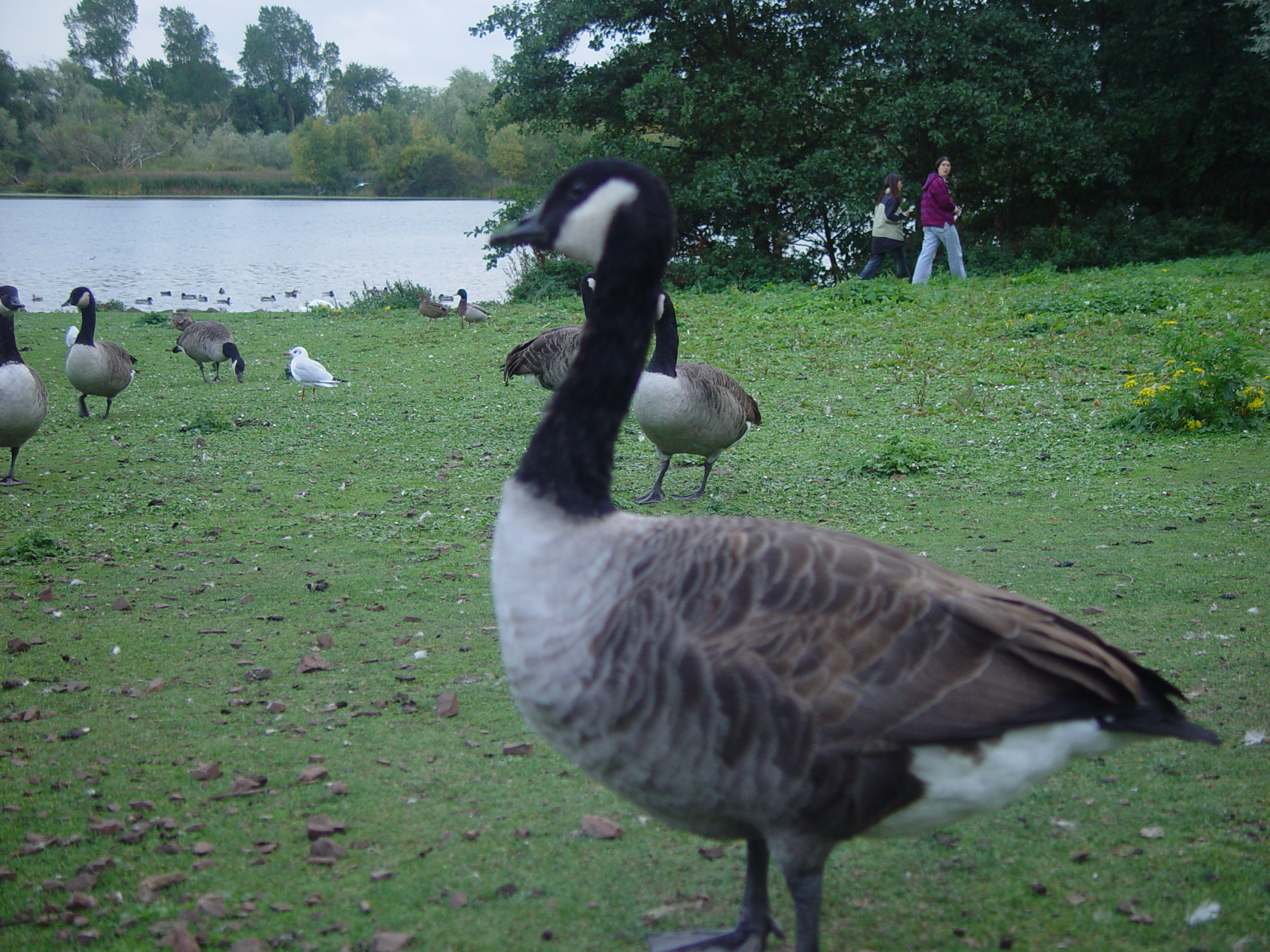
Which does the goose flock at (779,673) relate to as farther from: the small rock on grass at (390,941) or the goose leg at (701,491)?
the goose leg at (701,491)

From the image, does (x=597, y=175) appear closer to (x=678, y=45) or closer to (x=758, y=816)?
(x=758, y=816)

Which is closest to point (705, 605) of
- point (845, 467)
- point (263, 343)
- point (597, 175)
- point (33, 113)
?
point (597, 175)

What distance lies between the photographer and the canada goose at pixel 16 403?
860 cm

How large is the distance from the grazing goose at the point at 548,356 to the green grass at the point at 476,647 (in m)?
0.67

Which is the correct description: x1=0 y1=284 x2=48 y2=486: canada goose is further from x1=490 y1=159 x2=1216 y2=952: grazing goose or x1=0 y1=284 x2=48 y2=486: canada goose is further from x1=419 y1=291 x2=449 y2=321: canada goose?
x1=419 y1=291 x2=449 y2=321: canada goose

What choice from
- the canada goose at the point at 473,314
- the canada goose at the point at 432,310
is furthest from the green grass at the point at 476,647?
the canada goose at the point at 432,310

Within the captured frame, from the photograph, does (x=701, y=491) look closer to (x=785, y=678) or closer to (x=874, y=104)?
(x=785, y=678)

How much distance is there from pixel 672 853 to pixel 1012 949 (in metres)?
1.18

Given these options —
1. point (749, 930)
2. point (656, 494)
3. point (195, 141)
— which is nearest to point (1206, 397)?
point (656, 494)

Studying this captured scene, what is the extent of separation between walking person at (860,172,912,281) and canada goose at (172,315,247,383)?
37.9 feet

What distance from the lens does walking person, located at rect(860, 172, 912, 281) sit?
19406 millimetres

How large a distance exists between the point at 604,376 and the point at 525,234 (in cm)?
53

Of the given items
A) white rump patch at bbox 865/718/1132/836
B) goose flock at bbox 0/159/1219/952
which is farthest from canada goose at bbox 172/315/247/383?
white rump patch at bbox 865/718/1132/836

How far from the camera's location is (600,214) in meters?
2.98
